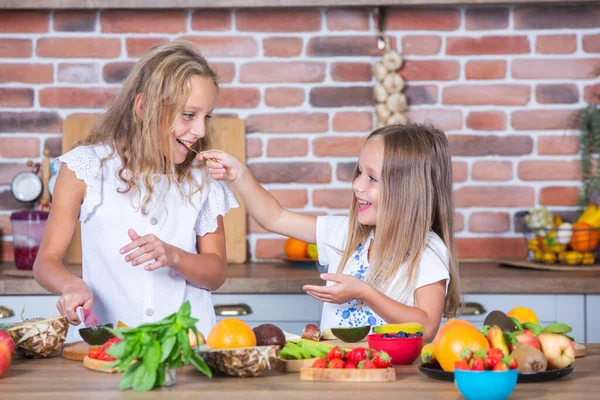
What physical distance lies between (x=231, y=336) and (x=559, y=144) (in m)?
2.14

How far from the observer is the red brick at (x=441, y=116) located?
3.20 meters

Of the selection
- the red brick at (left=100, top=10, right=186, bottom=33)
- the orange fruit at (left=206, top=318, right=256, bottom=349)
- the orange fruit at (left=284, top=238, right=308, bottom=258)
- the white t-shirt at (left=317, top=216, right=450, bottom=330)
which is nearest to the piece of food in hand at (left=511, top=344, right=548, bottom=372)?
the orange fruit at (left=206, top=318, right=256, bottom=349)

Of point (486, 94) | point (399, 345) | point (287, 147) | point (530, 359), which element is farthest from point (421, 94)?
point (530, 359)

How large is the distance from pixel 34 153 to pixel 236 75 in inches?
33.9

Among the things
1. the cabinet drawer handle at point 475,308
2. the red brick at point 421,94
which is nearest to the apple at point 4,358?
the cabinet drawer handle at point 475,308

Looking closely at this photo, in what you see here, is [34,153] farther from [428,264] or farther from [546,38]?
[546,38]

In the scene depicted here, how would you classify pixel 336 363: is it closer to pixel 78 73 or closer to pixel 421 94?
pixel 421 94

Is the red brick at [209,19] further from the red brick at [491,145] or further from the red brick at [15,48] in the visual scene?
the red brick at [491,145]

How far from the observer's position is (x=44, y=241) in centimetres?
209

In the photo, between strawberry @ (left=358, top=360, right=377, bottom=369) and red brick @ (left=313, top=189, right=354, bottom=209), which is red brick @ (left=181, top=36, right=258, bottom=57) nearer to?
red brick @ (left=313, top=189, right=354, bottom=209)

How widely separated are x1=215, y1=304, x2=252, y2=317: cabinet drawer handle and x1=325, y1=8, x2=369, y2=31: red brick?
117 centimetres

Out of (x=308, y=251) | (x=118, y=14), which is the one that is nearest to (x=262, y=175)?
(x=308, y=251)

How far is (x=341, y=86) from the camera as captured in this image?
3.21 metres

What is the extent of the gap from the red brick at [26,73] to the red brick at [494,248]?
1.76m
